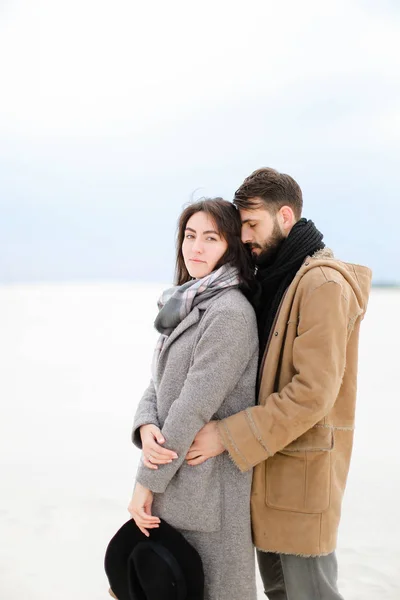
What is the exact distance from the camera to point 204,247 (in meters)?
1.92

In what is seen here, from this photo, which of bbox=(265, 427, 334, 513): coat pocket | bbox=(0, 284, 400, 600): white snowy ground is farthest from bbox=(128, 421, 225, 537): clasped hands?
bbox=(0, 284, 400, 600): white snowy ground

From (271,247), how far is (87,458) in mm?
3303

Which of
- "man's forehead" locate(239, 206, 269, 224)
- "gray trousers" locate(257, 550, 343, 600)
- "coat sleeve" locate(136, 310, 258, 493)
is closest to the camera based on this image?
"coat sleeve" locate(136, 310, 258, 493)

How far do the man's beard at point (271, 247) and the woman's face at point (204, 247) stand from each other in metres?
0.14

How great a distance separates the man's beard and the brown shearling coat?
0.53ft

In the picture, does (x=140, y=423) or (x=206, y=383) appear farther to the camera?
(x=140, y=423)

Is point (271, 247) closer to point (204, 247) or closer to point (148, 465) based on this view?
point (204, 247)

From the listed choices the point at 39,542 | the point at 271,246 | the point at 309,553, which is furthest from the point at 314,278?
the point at 39,542

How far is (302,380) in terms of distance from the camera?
1731mm

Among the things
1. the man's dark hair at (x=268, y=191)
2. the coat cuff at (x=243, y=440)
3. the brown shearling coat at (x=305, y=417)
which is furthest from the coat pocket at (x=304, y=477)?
the man's dark hair at (x=268, y=191)

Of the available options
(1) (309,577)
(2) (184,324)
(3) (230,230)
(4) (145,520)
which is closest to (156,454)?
(4) (145,520)

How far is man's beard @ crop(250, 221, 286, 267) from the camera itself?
6.59ft

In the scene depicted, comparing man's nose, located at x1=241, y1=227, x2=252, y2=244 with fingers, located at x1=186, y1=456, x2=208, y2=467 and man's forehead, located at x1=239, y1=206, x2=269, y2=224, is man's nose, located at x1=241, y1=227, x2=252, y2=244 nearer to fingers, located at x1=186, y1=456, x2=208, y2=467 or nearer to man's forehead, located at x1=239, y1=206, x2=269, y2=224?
man's forehead, located at x1=239, y1=206, x2=269, y2=224

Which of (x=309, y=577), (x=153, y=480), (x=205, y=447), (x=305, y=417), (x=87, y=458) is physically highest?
(x=305, y=417)
